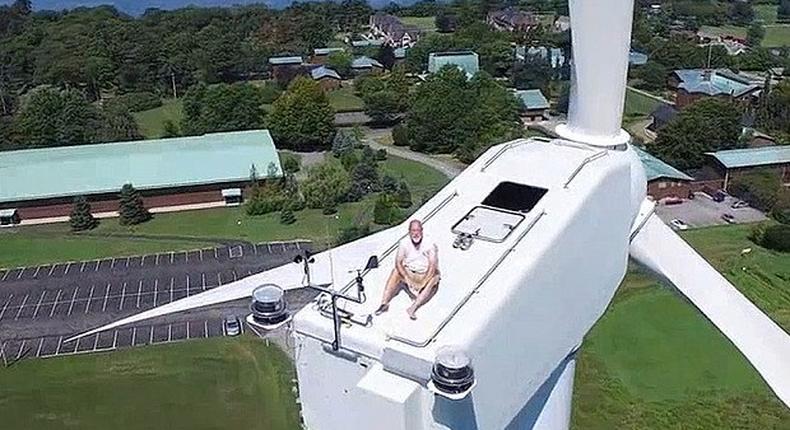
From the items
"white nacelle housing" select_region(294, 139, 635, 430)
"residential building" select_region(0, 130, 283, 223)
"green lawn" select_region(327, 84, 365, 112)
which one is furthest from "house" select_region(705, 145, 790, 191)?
"white nacelle housing" select_region(294, 139, 635, 430)

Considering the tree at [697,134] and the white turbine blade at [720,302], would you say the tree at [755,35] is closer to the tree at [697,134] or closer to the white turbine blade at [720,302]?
the tree at [697,134]

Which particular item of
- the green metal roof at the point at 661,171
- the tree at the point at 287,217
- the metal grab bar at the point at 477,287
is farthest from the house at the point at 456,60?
the metal grab bar at the point at 477,287

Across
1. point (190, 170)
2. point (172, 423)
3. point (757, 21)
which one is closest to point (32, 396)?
point (172, 423)

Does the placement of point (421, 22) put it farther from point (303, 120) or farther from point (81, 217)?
point (81, 217)

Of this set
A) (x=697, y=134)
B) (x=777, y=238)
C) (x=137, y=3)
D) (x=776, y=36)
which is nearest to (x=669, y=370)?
(x=777, y=238)

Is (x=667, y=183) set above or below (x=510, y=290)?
below
